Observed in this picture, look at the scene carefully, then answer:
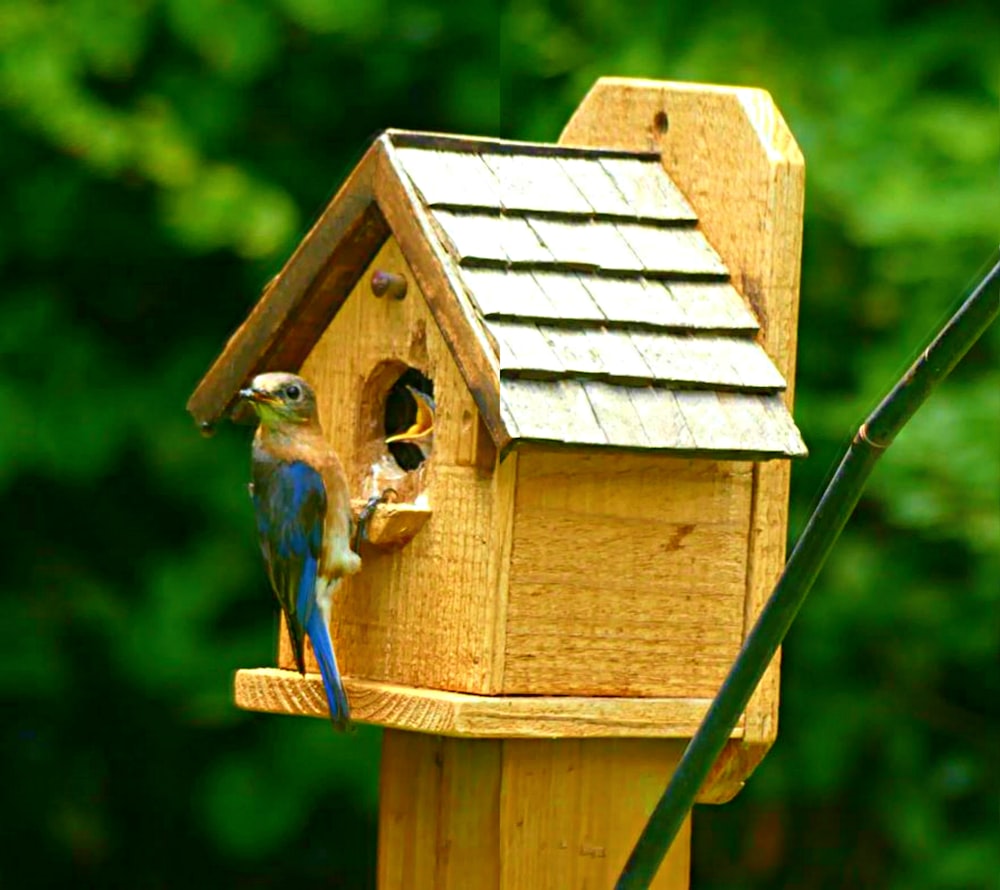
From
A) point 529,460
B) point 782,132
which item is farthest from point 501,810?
point 782,132

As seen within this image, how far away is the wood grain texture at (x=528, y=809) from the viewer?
2.53 m

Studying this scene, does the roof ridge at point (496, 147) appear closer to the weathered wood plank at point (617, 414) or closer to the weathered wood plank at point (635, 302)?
the weathered wood plank at point (635, 302)

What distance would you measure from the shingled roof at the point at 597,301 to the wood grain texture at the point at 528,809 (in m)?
0.43

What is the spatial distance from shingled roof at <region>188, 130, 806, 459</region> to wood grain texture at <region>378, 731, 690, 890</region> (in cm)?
42

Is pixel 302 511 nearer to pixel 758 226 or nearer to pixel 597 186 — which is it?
pixel 597 186

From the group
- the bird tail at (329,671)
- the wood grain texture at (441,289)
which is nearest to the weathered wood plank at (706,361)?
the wood grain texture at (441,289)

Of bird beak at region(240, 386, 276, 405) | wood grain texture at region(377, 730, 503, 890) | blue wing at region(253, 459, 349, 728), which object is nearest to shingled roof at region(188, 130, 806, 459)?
bird beak at region(240, 386, 276, 405)

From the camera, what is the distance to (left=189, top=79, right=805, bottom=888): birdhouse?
8.11ft

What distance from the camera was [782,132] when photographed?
266 cm

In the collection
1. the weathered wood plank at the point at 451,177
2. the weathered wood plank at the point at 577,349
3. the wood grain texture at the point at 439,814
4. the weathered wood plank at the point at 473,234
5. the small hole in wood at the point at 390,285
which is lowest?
the wood grain texture at the point at 439,814

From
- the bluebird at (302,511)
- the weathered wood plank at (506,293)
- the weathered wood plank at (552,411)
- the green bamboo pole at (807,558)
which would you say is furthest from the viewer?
the bluebird at (302,511)

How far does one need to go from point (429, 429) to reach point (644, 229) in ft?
1.27

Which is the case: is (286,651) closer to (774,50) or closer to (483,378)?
(483,378)

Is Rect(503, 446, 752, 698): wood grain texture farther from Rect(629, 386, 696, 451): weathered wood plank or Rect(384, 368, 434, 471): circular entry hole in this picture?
Rect(384, 368, 434, 471): circular entry hole
